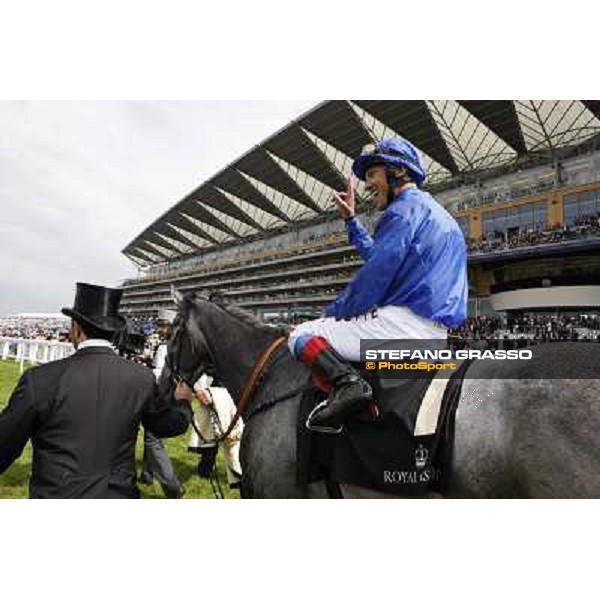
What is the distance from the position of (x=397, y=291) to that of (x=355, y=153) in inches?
86.9

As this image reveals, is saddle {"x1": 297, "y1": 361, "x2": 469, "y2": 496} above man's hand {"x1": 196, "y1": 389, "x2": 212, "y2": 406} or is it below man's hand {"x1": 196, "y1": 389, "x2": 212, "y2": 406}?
above

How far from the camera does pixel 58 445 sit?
1.98 meters

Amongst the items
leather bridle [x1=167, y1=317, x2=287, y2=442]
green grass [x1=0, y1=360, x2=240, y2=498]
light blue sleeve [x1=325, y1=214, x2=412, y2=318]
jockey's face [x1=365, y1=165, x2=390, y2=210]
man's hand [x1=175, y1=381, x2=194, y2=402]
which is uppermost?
jockey's face [x1=365, y1=165, x2=390, y2=210]

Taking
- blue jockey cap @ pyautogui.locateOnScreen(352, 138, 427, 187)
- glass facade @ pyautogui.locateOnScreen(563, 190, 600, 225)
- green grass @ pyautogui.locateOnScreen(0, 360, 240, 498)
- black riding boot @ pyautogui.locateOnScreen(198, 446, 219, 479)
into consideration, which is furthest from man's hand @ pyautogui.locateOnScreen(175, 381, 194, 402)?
glass facade @ pyautogui.locateOnScreen(563, 190, 600, 225)

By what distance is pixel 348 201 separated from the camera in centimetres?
314

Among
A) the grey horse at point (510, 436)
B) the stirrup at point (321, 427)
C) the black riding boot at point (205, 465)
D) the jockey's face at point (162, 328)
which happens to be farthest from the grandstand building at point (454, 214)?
the black riding boot at point (205, 465)

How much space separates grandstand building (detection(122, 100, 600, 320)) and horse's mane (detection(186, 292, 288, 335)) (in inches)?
24.0

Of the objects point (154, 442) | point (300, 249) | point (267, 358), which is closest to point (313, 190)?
point (300, 249)

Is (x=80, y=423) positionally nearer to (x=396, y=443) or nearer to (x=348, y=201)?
(x=396, y=443)

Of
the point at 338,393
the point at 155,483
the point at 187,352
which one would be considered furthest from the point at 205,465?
the point at 338,393

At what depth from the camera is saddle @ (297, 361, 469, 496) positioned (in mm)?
2070

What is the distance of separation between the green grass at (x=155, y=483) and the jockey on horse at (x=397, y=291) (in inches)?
126

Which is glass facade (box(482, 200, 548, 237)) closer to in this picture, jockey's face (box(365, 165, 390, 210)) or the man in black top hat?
jockey's face (box(365, 165, 390, 210))

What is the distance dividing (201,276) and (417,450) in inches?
158
